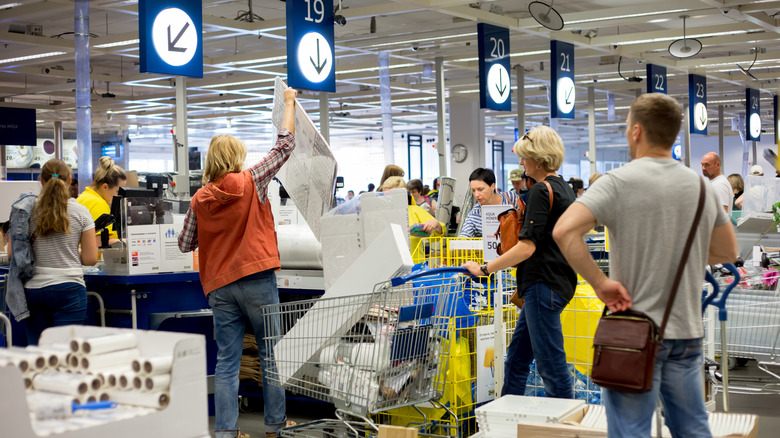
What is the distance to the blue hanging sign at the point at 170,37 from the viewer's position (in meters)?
7.19

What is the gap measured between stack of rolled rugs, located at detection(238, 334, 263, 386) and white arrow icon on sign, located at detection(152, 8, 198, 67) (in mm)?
2944

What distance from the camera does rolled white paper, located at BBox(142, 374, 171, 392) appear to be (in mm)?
2059

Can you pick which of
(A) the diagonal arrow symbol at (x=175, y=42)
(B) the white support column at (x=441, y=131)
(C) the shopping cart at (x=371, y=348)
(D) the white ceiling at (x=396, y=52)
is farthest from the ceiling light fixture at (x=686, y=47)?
(C) the shopping cart at (x=371, y=348)

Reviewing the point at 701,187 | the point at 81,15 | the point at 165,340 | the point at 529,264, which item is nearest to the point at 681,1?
the point at 81,15

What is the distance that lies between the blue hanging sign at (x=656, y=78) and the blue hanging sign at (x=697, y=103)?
1.37 m

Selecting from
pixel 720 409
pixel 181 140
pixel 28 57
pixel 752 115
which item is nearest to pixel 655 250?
pixel 720 409

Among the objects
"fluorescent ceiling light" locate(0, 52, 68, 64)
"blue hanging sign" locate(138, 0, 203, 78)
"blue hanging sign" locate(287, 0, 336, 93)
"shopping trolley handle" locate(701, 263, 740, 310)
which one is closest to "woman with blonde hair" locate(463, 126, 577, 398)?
"shopping trolley handle" locate(701, 263, 740, 310)

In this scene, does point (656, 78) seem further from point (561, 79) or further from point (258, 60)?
point (258, 60)

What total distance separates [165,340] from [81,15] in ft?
30.8

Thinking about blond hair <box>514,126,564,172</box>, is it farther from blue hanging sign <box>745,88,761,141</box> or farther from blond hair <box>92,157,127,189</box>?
blue hanging sign <box>745,88,761,141</box>

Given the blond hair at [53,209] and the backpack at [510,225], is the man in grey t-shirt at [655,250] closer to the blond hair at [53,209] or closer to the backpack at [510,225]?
the backpack at [510,225]

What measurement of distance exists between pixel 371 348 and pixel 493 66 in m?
8.60

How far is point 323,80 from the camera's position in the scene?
344 inches

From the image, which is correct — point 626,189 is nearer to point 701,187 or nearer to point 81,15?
point 701,187
